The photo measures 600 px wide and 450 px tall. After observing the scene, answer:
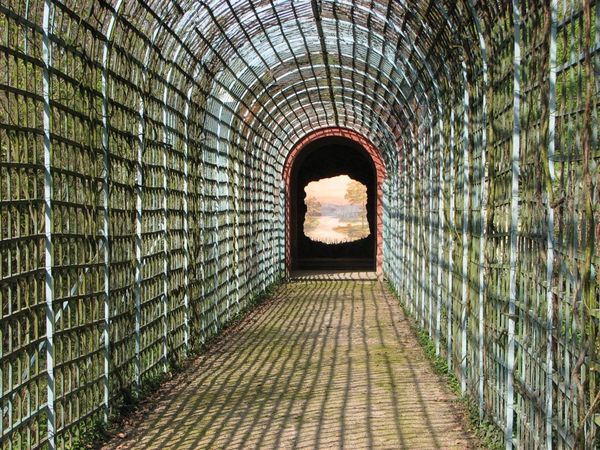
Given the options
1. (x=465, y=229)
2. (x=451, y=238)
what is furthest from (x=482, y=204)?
(x=451, y=238)

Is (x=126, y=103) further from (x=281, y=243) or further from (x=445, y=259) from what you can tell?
(x=281, y=243)

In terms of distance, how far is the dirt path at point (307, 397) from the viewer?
229 inches

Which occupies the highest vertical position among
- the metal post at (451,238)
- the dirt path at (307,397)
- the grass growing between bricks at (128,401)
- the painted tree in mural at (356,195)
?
the painted tree in mural at (356,195)

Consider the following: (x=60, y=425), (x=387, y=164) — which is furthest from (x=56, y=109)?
(x=387, y=164)

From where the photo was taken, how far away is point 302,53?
12.1m

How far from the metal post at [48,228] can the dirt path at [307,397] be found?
2.98 ft

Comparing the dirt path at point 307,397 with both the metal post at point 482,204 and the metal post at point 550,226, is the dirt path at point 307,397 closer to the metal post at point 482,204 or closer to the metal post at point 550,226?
the metal post at point 482,204

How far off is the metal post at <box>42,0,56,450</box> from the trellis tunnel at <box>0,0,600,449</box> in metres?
0.01

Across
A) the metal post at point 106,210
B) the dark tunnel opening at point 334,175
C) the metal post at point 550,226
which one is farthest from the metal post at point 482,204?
the dark tunnel opening at point 334,175

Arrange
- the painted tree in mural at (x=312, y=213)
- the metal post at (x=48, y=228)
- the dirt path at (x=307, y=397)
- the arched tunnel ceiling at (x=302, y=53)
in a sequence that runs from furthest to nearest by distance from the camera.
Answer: the painted tree in mural at (x=312, y=213) → the arched tunnel ceiling at (x=302, y=53) → the dirt path at (x=307, y=397) → the metal post at (x=48, y=228)

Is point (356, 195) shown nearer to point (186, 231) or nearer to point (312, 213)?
point (312, 213)

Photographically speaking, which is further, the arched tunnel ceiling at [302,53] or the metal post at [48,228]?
the arched tunnel ceiling at [302,53]

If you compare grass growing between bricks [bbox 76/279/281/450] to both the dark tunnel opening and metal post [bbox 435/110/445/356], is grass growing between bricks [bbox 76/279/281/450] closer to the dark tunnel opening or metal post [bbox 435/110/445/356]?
metal post [bbox 435/110/445/356]

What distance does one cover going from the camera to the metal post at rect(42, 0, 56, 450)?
190 inches
